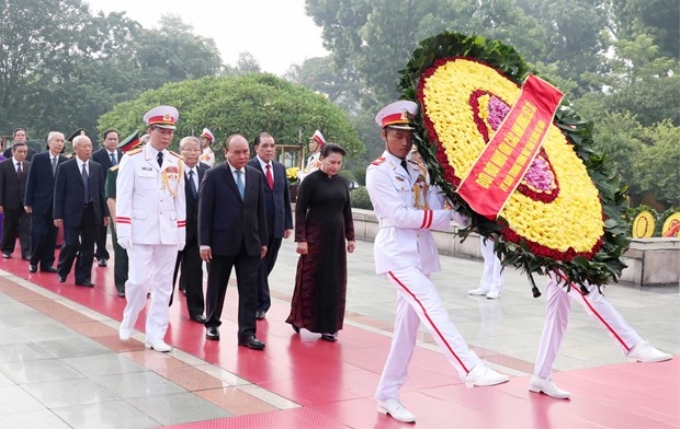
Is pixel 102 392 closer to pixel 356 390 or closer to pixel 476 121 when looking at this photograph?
pixel 356 390

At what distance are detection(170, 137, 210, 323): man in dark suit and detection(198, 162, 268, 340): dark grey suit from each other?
1.26 m

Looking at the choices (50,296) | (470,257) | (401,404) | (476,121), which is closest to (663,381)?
(401,404)

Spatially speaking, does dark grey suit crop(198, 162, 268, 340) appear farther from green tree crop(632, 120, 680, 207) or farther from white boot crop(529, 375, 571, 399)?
green tree crop(632, 120, 680, 207)

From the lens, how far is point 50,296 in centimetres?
920

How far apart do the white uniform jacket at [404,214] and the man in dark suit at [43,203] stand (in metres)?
7.24

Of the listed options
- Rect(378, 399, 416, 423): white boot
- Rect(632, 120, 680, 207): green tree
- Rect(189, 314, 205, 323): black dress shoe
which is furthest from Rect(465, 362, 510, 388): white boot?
Rect(632, 120, 680, 207): green tree

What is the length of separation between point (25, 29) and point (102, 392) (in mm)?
42421

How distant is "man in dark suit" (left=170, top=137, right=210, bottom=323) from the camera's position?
8219 mm

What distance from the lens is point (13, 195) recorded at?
480 inches

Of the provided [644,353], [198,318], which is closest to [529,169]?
[644,353]

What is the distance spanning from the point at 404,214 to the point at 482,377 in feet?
3.26

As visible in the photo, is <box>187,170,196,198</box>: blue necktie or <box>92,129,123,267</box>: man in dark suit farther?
<box>92,129,123,267</box>: man in dark suit

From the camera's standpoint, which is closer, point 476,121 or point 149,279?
point 476,121

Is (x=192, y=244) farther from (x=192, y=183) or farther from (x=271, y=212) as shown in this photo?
(x=271, y=212)
